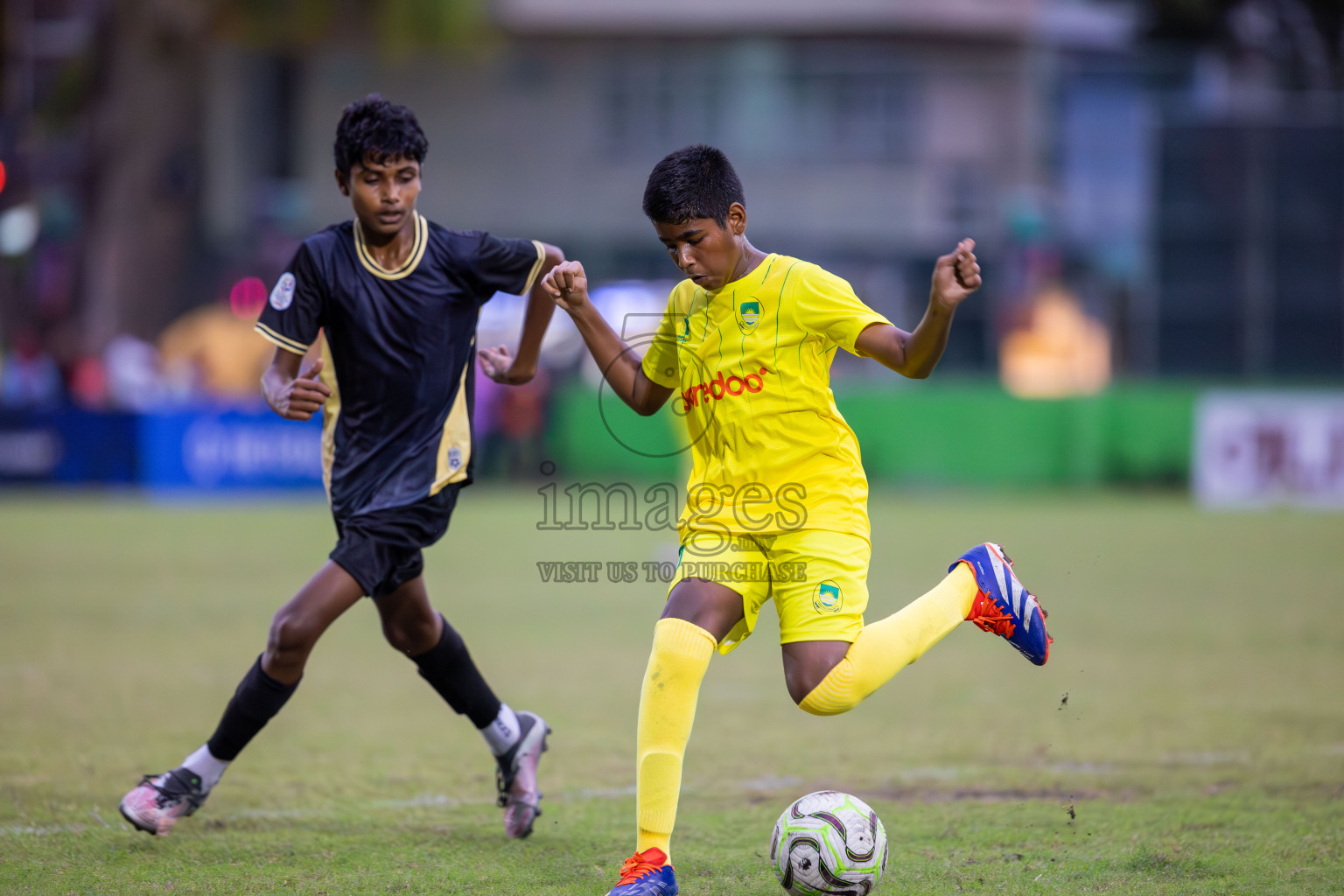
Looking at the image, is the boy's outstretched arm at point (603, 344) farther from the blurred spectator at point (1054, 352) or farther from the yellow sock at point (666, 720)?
the blurred spectator at point (1054, 352)

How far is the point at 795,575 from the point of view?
4.02 meters

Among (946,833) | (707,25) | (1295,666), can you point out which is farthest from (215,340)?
(946,833)

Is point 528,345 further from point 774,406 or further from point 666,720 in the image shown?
point 666,720

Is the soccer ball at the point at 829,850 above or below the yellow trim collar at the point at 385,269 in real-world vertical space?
below

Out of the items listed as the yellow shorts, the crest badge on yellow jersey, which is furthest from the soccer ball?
the crest badge on yellow jersey

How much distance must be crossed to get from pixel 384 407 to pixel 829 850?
189cm

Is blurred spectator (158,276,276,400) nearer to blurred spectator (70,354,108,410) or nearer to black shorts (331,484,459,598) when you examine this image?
blurred spectator (70,354,108,410)

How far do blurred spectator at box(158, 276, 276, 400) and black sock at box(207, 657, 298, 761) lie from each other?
1387 cm

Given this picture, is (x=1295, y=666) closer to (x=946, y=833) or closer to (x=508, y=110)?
(x=946, y=833)

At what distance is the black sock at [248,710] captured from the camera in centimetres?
431

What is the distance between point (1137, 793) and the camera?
16.2 feet

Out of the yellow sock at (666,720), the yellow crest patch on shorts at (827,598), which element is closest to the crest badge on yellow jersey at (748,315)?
the yellow crest patch on shorts at (827,598)

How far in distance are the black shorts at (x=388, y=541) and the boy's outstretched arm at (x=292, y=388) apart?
1.24 ft

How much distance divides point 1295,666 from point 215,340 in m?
15.3
